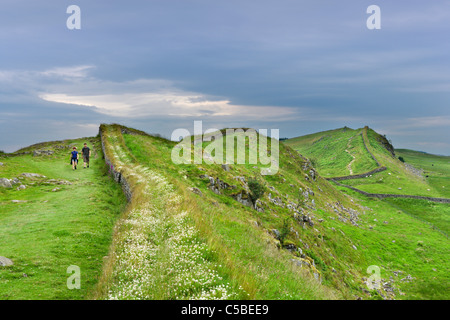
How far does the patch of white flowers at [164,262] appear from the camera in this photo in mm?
7719

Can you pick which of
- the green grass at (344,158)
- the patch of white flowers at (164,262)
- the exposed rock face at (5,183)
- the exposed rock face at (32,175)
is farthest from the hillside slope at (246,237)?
the green grass at (344,158)

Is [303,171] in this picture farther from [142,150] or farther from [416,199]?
[416,199]

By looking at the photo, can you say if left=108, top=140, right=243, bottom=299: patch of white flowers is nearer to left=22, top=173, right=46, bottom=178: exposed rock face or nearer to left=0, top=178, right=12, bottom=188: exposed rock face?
left=0, top=178, right=12, bottom=188: exposed rock face

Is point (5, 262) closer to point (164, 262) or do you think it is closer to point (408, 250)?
point (164, 262)

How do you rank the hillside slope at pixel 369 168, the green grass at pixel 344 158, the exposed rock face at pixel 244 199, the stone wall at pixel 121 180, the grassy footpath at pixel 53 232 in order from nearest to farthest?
the grassy footpath at pixel 53 232 < the stone wall at pixel 121 180 < the exposed rock face at pixel 244 199 < the hillside slope at pixel 369 168 < the green grass at pixel 344 158

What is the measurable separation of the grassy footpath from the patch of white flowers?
7.12 feet

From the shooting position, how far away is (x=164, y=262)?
9250 mm

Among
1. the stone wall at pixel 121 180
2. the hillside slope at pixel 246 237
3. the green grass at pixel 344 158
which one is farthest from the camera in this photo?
the green grass at pixel 344 158

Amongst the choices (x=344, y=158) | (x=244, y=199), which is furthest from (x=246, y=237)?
(x=344, y=158)

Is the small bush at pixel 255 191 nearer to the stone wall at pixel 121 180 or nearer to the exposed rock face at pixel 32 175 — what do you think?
the stone wall at pixel 121 180

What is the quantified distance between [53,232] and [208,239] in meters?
10.7

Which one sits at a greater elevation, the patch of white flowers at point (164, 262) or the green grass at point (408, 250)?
the patch of white flowers at point (164, 262)

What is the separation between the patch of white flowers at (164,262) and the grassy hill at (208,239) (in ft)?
0.16
